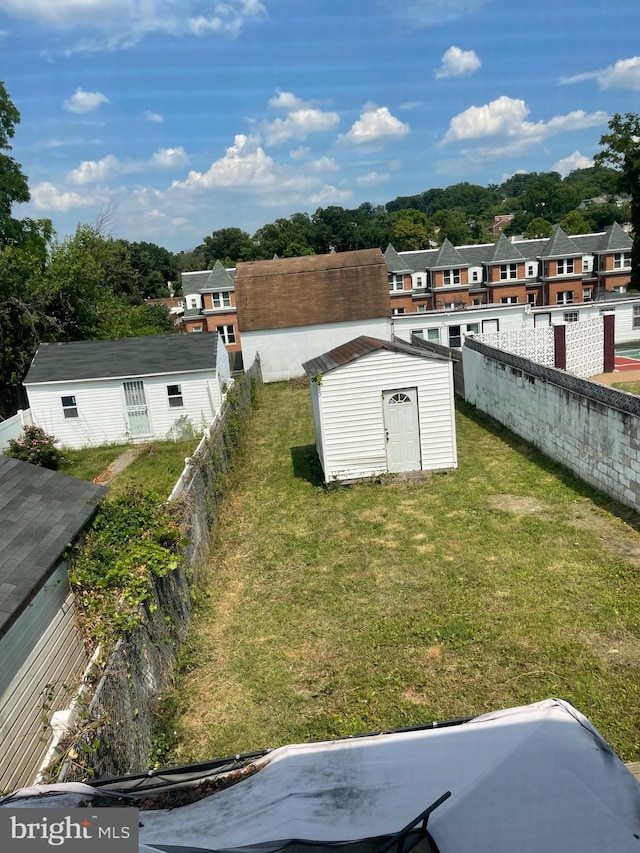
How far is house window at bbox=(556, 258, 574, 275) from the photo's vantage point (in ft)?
155

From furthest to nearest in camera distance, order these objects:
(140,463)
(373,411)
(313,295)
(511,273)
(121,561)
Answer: (511,273) → (313,295) → (140,463) → (373,411) → (121,561)

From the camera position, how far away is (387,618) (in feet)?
27.6

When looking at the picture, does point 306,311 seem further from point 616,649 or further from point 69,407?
point 616,649

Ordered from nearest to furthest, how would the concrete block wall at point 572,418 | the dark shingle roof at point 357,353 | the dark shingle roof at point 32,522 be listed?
the dark shingle roof at point 32,522 → the concrete block wall at point 572,418 → the dark shingle roof at point 357,353

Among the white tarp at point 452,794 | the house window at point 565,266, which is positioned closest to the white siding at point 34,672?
the white tarp at point 452,794

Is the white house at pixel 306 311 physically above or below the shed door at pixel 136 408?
above

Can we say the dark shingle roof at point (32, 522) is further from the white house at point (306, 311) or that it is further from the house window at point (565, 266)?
the house window at point (565, 266)

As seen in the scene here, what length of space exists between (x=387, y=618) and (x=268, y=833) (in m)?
5.49

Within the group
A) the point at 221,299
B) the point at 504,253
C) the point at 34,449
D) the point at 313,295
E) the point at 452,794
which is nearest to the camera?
the point at 452,794

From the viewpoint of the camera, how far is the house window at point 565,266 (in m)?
47.1

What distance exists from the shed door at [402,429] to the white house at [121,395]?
8.68m

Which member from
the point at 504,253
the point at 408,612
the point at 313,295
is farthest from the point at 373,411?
the point at 504,253

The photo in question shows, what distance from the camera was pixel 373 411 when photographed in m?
13.8

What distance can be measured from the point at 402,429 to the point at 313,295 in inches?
769
